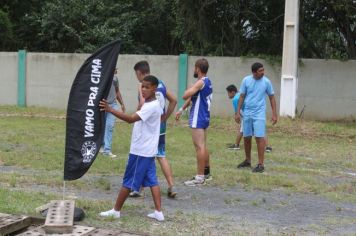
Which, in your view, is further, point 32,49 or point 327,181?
point 32,49

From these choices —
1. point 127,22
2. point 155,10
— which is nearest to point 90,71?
point 127,22

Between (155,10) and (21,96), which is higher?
(155,10)

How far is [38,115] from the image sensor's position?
1906cm

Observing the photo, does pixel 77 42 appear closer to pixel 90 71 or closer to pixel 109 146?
pixel 109 146

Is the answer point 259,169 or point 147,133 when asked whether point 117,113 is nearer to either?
point 147,133

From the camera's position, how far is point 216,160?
10.8 meters

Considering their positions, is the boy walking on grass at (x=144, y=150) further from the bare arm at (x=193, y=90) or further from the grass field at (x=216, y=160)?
the bare arm at (x=193, y=90)

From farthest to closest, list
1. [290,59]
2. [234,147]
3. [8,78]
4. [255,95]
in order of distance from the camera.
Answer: [8,78]
[290,59]
[234,147]
[255,95]

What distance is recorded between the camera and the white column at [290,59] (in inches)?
686

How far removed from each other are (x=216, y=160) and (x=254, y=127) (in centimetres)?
163

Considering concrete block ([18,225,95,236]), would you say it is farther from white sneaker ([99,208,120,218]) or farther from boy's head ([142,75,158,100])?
boy's head ([142,75,158,100])

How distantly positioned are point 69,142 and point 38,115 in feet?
43.7

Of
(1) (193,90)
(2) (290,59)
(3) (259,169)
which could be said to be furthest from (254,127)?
(2) (290,59)

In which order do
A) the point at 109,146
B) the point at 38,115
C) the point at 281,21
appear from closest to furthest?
the point at 109,146 < the point at 38,115 < the point at 281,21
